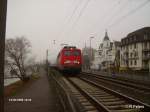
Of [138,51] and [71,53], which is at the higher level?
[138,51]

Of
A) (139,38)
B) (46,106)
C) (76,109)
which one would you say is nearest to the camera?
(76,109)

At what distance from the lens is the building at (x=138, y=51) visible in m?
57.8

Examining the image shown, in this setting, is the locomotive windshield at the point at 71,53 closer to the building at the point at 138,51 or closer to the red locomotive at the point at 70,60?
the red locomotive at the point at 70,60

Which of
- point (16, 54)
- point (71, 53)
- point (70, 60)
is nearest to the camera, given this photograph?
point (70, 60)

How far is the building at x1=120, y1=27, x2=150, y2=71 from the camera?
57825 mm

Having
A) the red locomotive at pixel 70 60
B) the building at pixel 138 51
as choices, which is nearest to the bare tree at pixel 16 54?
the red locomotive at pixel 70 60

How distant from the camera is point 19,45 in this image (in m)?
46.8

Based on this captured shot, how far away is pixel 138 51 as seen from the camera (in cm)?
6072

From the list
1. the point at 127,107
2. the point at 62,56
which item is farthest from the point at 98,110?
the point at 62,56

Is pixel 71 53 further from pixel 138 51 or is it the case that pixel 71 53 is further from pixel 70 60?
pixel 138 51

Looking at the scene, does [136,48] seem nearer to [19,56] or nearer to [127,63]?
[127,63]

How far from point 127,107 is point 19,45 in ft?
136

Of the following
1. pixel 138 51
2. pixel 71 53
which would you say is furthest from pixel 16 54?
pixel 138 51

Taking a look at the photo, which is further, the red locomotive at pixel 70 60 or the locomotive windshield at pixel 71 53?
the locomotive windshield at pixel 71 53
